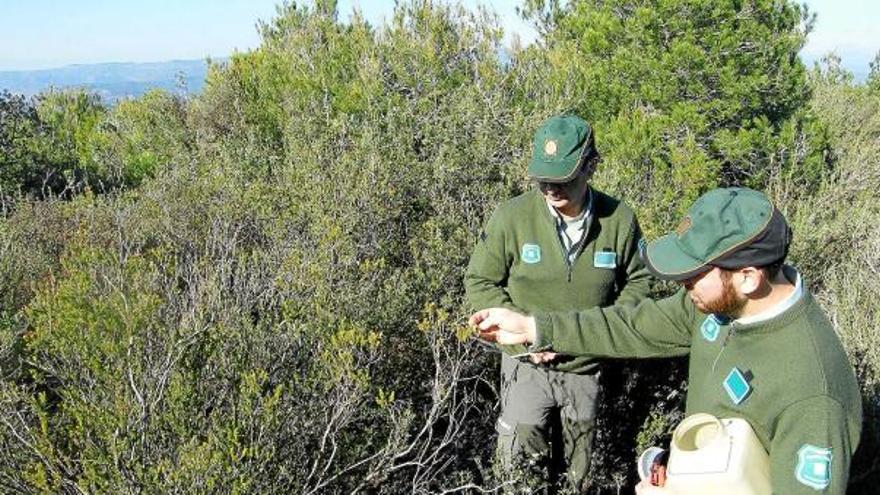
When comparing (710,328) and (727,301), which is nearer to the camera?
(727,301)

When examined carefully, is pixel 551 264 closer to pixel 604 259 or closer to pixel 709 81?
pixel 604 259

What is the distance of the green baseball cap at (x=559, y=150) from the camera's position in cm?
271

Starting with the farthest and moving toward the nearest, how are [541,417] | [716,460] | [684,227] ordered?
[541,417], [684,227], [716,460]

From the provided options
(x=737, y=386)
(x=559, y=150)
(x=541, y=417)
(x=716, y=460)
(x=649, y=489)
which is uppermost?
(x=559, y=150)

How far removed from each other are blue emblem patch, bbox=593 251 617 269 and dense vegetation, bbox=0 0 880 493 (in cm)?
71

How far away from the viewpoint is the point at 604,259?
2871 millimetres

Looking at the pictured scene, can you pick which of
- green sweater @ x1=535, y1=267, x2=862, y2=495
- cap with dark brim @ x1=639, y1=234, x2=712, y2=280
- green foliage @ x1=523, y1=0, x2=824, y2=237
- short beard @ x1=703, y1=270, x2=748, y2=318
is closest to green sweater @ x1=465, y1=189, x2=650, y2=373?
green sweater @ x1=535, y1=267, x2=862, y2=495

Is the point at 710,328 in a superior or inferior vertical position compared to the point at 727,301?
inferior

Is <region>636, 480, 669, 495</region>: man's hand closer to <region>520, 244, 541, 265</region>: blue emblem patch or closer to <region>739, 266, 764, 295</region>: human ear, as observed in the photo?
<region>739, 266, 764, 295</region>: human ear

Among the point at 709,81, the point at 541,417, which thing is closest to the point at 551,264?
the point at 541,417

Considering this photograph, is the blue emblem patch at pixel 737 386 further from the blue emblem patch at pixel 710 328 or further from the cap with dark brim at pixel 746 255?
the cap with dark brim at pixel 746 255

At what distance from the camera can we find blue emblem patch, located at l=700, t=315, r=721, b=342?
1890 mm

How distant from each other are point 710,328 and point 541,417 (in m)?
1.20

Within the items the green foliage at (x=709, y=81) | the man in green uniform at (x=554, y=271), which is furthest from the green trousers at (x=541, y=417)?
the green foliage at (x=709, y=81)
